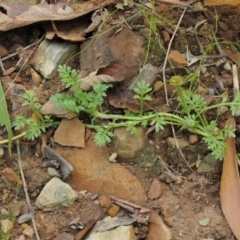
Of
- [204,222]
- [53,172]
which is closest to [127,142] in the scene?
[53,172]

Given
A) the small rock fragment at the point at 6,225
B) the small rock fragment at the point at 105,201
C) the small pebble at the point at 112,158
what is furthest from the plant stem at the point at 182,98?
the small rock fragment at the point at 6,225

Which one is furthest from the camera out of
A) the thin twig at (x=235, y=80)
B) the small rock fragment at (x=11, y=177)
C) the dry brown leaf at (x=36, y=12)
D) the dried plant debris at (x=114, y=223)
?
the dry brown leaf at (x=36, y=12)

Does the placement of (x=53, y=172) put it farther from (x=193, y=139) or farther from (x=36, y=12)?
(x=36, y=12)

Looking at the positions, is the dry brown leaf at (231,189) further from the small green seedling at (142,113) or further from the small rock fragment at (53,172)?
the small rock fragment at (53,172)

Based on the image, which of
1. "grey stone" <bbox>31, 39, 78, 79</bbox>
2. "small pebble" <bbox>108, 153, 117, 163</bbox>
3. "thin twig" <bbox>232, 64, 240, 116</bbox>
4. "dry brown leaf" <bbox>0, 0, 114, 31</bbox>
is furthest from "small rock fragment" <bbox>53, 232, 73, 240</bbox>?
"dry brown leaf" <bbox>0, 0, 114, 31</bbox>

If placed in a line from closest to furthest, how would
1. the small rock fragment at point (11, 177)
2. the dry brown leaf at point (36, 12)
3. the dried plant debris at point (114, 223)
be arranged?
the dried plant debris at point (114, 223)
the small rock fragment at point (11, 177)
the dry brown leaf at point (36, 12)

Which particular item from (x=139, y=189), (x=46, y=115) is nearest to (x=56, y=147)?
(x=46, y=115)
